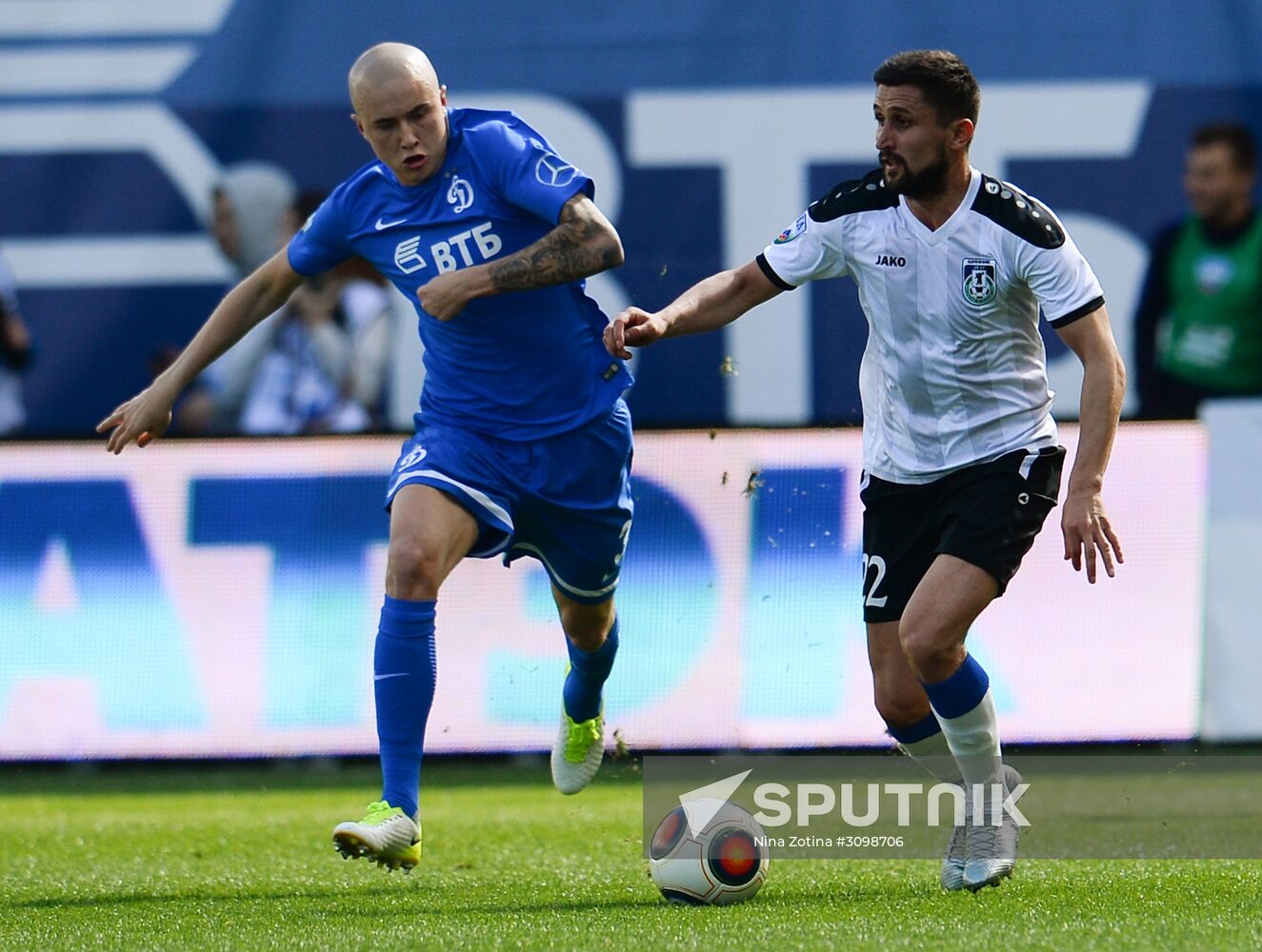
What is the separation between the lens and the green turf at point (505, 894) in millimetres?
4328

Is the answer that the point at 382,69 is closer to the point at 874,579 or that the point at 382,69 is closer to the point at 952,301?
the point at 952,301

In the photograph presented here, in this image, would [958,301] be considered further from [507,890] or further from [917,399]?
[507,890]

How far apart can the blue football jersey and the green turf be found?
1.40m

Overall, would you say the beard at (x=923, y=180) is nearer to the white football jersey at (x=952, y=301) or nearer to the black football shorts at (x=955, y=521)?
the white football jersey at (x=952, y=301)

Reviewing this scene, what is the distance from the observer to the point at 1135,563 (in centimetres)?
857

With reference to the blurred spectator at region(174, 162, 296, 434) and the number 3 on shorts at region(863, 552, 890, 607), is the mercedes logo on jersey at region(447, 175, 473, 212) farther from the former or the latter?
the blurred spectator at region(174, 162, 296, 434)

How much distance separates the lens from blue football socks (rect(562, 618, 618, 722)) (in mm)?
6359

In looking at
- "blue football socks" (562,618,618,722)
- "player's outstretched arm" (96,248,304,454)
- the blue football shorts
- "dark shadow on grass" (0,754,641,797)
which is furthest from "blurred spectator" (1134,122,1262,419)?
"player's outstretched arm" (96,248,304,454)

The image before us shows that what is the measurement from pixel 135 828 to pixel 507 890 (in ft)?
7.76

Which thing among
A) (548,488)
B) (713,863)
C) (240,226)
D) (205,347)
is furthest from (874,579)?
→ (240,226)

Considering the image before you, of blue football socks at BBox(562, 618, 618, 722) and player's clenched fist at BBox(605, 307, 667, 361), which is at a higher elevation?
player's clenched fist at BBox(605, 307, 667, 361)

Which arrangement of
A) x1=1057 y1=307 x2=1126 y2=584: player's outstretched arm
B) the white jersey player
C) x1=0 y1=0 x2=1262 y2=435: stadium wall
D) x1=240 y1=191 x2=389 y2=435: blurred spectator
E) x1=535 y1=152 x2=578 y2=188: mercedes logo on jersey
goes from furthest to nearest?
x1=0 y1=0 x2=1262 y2=435: stadium wall, x1=240 y1=191 x2=389 y2=435: blurred spectator, x1=535 y1=152 x2=578 y2=188: mercedes logo on jersey, the white jersey player, x1=1057 y1=307 x2=1126 y2=584: player's outstretched arm

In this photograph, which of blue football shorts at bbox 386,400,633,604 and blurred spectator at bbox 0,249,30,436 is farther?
blurred spectator at bbox 0,249,30,436

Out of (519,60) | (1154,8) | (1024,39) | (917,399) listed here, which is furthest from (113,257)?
(917,399)
